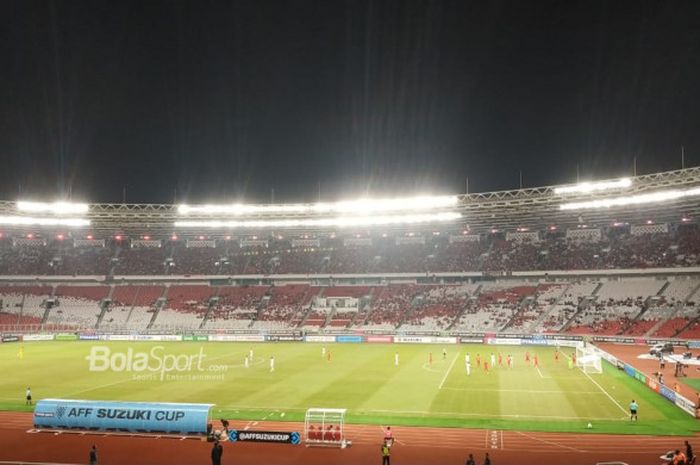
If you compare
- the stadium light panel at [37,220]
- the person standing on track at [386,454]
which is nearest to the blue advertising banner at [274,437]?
the person standing on track at [386,454]

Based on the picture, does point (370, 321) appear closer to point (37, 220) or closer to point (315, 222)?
point (315, 222)

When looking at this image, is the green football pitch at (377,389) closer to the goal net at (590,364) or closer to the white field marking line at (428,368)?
the white field marking line at (428,368)

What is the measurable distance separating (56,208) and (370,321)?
1640 inches

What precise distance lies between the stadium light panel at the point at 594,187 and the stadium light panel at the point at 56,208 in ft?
179

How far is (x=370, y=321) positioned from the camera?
Result: 7512 centimetres

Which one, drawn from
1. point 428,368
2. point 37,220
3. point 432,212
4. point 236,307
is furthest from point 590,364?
point 37,220

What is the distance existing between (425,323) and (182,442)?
5127cm

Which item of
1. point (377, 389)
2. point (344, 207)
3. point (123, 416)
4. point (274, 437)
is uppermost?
point (344, 207)

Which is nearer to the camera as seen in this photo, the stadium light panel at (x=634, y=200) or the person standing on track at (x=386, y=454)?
the person standing on track at (x=386, y=454)

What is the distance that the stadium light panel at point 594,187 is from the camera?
51.7m

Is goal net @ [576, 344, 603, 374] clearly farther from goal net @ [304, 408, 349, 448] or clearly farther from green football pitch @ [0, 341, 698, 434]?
goal net @ [304, 408, 349, 448]

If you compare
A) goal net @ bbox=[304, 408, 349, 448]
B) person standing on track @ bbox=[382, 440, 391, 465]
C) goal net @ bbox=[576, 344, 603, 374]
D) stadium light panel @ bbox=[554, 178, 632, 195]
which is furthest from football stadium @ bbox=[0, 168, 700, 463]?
person standing on track @ bbox=[382, 440, 391, 465]

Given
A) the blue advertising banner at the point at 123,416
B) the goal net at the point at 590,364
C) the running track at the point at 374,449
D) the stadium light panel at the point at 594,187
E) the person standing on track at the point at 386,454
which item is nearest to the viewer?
the person standing on track at the point at 386,454

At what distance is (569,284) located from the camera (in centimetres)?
7288
